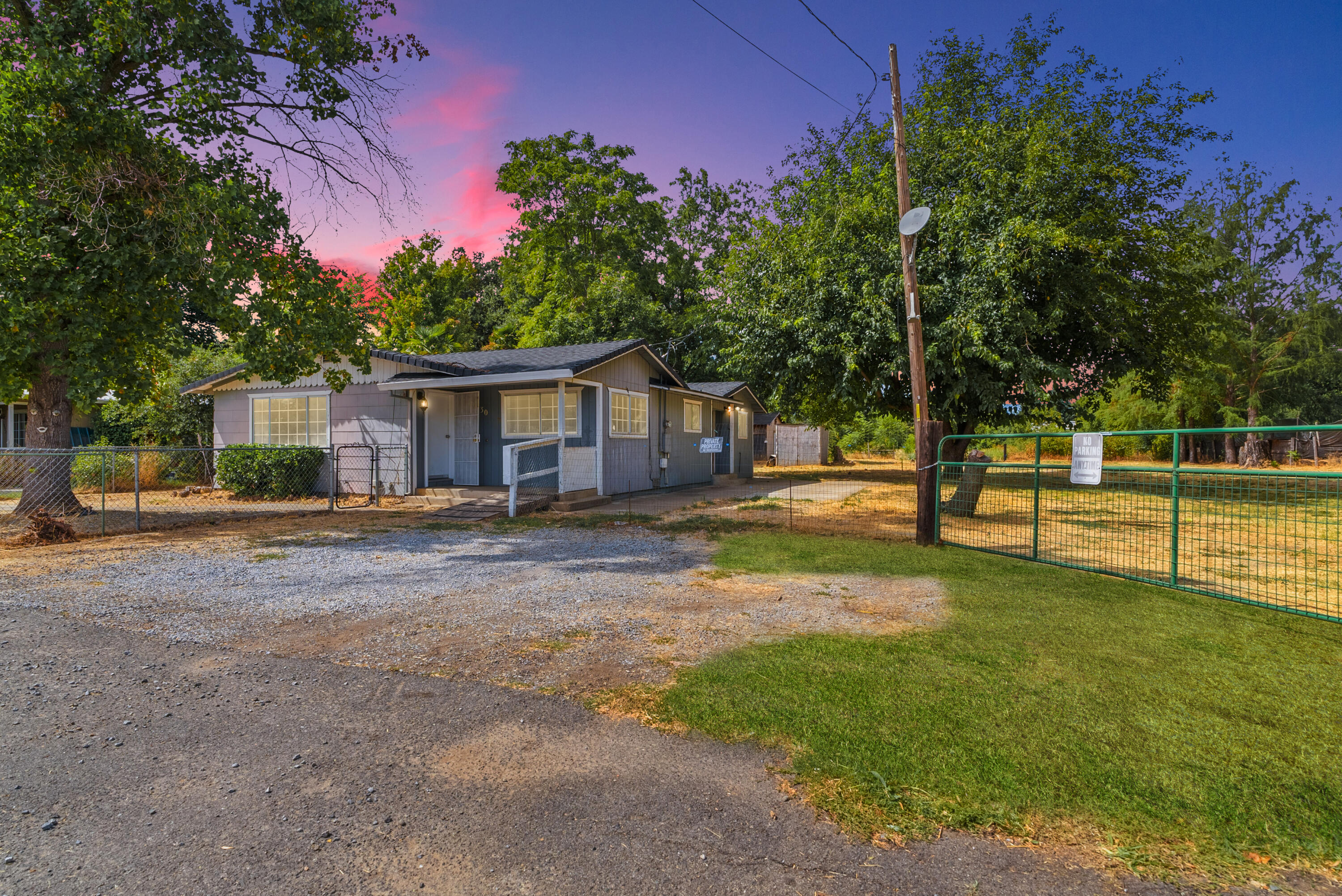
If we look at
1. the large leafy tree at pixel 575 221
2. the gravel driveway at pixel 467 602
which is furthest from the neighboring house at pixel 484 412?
the large leafy tree at pixel 575 221

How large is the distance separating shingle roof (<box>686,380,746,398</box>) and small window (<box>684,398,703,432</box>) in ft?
3.71

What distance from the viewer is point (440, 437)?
13.9m

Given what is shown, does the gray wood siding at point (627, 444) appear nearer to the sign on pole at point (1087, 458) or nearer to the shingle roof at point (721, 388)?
the shingle roof at point (721, 388)

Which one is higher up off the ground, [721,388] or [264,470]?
[721,388]

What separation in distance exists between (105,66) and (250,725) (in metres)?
11.2

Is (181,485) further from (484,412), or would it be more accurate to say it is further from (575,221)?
(575,221)

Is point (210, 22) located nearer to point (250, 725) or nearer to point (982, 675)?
point (250, 725)

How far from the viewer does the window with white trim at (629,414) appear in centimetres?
1343

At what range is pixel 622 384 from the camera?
539 inches

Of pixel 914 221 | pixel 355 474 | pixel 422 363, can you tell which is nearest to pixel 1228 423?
pixel 914 221

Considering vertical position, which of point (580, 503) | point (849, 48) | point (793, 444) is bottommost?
point (580, 503)

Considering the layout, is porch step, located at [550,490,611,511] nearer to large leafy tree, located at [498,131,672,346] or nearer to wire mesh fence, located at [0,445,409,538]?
wire mesh fence, located at [0,445,409,538]

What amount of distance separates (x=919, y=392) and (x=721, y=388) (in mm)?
12945

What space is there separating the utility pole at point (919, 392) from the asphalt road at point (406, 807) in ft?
20.3
